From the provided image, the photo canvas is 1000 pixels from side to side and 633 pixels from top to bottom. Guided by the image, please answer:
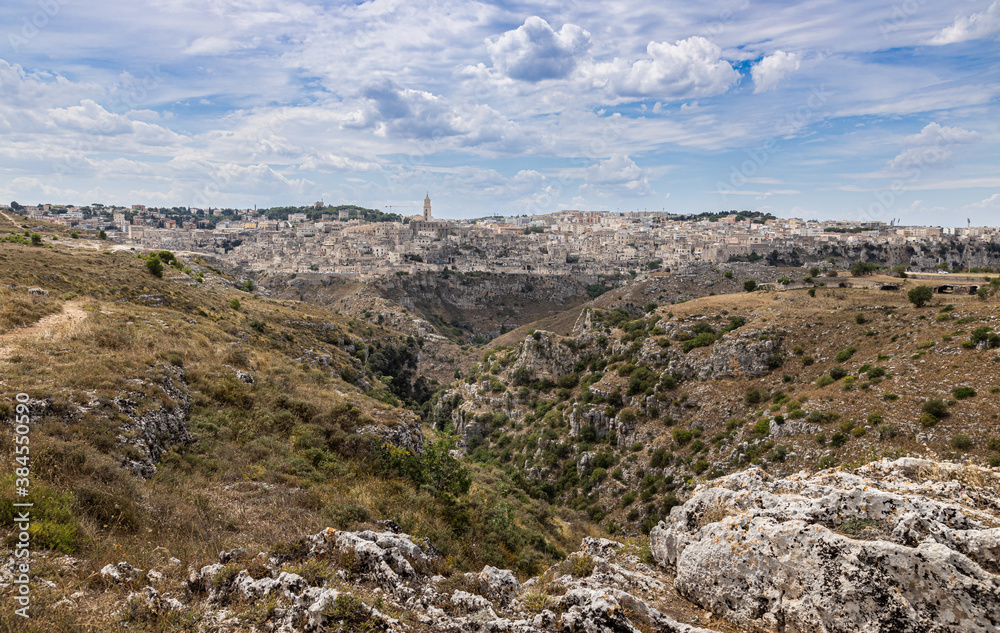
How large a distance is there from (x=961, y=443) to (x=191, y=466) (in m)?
26.8

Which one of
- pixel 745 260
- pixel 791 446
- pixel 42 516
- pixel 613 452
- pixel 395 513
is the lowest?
pixel 613 452

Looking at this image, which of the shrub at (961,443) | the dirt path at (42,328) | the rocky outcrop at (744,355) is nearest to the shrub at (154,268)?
the dirt path at (42,328)

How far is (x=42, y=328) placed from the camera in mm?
15164

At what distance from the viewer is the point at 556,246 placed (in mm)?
169750

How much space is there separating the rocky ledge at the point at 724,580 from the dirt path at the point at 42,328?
11120mm

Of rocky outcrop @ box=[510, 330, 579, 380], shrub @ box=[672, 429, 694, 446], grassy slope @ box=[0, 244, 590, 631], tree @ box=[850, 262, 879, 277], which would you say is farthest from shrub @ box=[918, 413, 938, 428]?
tree @ box=[850, 262, 879, 277]

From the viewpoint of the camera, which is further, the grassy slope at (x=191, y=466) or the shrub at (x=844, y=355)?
the shrub at (x=844, y=355)

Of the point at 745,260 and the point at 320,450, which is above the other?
the point at 745,260

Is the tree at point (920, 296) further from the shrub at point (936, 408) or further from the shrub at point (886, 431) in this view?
the shrub at point (886, 431)

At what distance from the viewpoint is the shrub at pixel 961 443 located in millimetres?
18578

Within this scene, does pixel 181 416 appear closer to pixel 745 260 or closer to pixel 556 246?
pixel 745 260

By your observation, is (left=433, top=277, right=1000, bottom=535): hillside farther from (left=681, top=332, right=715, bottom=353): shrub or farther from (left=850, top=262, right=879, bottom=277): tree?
(left=850, top=262, right=879, bottom=277): tree

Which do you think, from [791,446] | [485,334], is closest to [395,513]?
[791,446]

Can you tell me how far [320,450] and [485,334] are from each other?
323 ft
